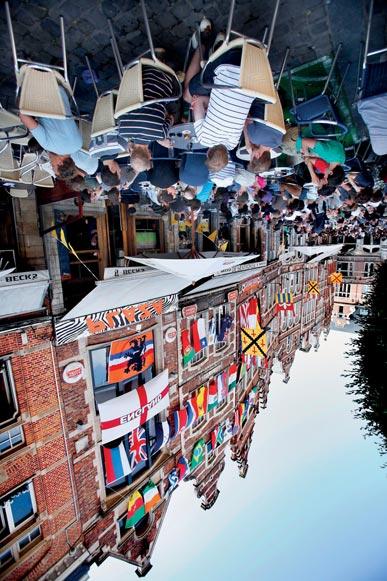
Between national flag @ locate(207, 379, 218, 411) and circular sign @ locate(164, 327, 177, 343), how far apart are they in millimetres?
3398

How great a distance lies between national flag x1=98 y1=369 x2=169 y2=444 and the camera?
7250 mm

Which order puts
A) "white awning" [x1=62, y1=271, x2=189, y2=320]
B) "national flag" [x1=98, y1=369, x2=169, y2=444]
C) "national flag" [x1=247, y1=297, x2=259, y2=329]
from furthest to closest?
1. "national flag" [x1=247, y1=297, x2=259, y2=329]
2. "national flag" [x1=98, y1=369, x2=169, y2=444]
3. "white awning" [x1=62, y1=271, x2=189, y2=320]

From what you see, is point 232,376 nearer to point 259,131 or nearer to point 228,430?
point 228,430

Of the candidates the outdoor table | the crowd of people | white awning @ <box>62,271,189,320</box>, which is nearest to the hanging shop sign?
white awning @ <box>62,271,189,320</box>

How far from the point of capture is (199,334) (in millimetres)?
10438

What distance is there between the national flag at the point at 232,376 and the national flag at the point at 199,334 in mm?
3060

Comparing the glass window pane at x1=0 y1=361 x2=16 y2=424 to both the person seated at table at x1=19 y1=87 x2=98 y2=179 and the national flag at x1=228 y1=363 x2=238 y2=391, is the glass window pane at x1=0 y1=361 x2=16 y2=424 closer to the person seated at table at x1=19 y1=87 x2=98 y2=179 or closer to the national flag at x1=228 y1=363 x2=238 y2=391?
the person seated at table at x1=19 y1=87 x2=98 y2=179

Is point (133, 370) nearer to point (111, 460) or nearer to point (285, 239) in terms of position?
point (111, 460)

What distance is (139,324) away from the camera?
8375 millimetres

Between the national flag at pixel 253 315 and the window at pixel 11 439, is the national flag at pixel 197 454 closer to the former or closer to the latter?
the national flag at pixel 253 315

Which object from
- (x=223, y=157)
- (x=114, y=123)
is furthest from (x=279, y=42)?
(x=114, y=123)

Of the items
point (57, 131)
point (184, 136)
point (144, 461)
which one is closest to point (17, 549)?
point (144, 461)

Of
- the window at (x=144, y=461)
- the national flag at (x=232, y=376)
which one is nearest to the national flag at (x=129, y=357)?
the window at (x=144, y=461)

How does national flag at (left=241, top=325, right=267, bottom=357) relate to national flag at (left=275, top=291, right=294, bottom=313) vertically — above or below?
below
